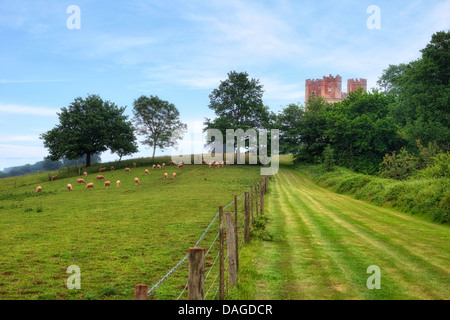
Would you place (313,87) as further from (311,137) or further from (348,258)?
(348,258)

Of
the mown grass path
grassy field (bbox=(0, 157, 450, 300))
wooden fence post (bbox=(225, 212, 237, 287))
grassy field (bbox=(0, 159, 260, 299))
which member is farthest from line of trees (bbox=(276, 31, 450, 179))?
wooden fence post (bbox=(225, 212, 237, 287))

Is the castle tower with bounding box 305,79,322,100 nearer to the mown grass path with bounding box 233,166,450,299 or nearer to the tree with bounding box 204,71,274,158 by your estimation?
the tree with bounding box 204,71,274,158

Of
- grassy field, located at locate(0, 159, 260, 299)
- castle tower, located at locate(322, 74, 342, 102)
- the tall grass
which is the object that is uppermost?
castle tower, located at locate(322, 74, 342, 102)

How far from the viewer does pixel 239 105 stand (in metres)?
74.1

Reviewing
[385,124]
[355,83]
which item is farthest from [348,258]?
[355,83]

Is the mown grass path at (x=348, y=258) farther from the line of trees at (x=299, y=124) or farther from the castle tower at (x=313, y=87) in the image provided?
the castle tower at (x=313, y=87)

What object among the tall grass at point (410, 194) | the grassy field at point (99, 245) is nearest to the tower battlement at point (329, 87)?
the tall grass at point (410, 194)

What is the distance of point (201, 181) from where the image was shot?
4628 centimetres

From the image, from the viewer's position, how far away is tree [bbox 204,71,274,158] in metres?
72.1

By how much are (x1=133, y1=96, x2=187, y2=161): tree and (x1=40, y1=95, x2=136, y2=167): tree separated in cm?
978

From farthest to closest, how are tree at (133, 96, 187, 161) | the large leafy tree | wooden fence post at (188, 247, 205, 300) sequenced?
tree at (133, 96, 187, 161)
the large leafy tree
wooden fence post at (188, 247, 205, 300)

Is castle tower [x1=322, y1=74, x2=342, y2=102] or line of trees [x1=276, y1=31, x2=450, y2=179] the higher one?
castle tower [x1=322, y1=74, x2=342, y2=102]
